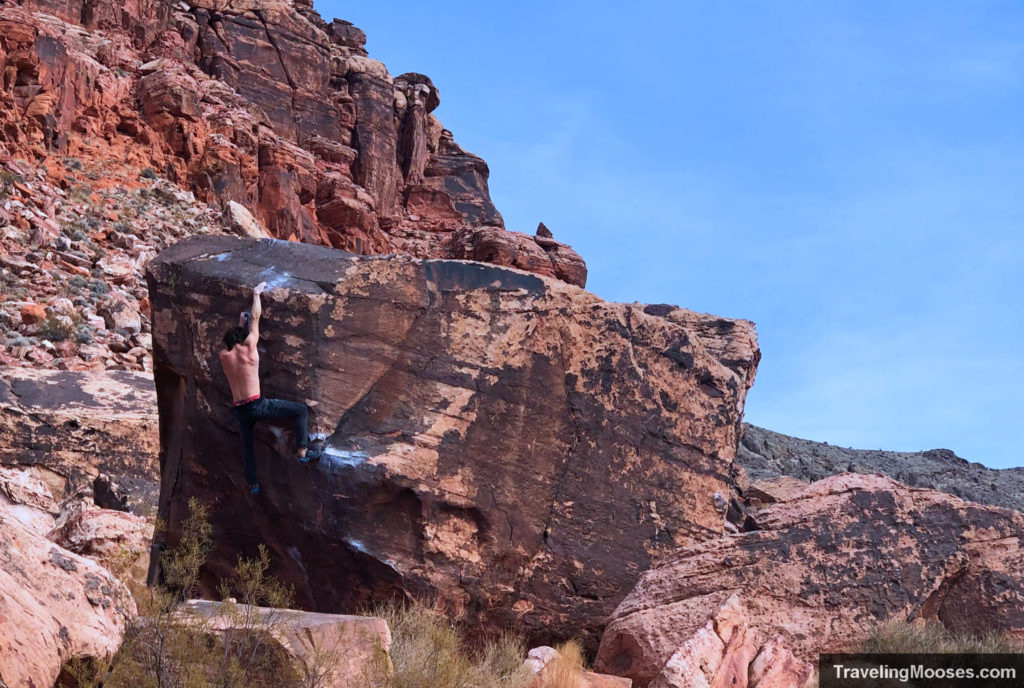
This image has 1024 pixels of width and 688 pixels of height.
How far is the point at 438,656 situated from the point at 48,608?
222cm

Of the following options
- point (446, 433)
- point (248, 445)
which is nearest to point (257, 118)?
point (248, 445)

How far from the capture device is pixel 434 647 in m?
6.19

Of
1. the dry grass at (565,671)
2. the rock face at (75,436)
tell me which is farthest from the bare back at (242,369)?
the rock face at (75,436)

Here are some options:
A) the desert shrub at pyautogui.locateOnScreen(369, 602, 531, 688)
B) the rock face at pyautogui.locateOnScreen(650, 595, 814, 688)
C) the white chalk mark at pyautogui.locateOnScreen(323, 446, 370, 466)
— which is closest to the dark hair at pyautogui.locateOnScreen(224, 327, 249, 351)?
the white chalk mark at pyautogui.locateOnScreen(323, 446, 370, 466)

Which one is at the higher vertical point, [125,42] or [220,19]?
[220,19]

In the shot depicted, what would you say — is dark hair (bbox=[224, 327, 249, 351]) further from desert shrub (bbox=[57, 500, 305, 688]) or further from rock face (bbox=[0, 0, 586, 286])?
rock face (bbox=[0, 0, 586, 286])

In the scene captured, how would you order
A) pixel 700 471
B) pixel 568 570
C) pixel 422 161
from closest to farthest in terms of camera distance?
pixel 568 570 → pixel 700 471 → pixel 422 161

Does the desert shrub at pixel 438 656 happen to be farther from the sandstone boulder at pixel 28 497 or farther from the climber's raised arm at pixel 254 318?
the sandstone boulder at pixel 28 497

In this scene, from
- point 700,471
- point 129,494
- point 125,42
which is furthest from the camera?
point 125,42

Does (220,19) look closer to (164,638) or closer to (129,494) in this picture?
(129,494)

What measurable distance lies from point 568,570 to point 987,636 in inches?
123

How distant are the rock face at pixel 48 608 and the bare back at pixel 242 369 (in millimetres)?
2255

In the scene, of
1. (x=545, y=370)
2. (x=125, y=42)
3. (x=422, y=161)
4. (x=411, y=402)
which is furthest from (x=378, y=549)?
(x=422, y=161)

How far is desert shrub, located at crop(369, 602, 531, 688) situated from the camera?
5605mm
